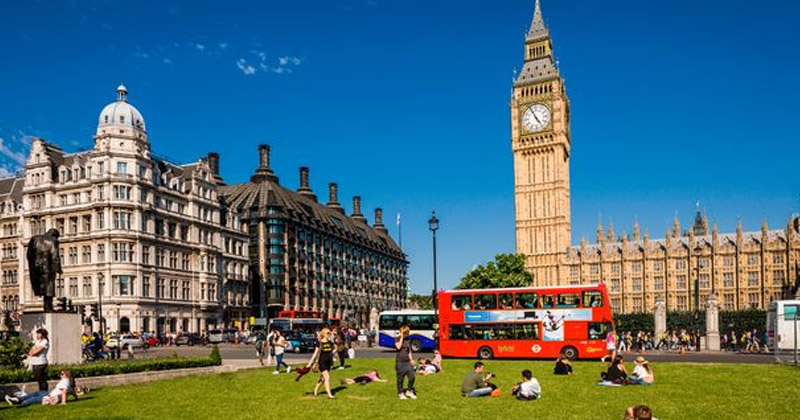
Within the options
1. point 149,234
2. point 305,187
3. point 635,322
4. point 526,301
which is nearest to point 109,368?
point 526,301

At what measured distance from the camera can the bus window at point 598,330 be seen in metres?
38.9

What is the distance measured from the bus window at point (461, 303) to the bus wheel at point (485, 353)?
2.35 m

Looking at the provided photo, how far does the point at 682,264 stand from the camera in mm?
121188

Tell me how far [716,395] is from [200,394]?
48.7ft

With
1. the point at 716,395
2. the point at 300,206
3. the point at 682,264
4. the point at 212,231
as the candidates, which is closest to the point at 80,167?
the point at 212,231

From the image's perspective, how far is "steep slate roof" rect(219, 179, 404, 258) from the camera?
99750mm

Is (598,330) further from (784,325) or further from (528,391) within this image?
(528,391)

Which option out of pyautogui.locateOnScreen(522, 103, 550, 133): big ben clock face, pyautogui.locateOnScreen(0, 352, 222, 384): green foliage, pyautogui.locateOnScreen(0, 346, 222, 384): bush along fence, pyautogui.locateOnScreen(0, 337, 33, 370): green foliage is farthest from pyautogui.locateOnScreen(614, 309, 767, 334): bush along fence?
pyautogui.locateOnScreen(0, 337, 33, 370): green foliage

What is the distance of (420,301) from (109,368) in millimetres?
155019

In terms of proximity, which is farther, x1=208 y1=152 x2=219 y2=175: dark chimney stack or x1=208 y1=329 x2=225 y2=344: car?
x1=208 y1=152 x2=219 y2=175: dark chimney stack

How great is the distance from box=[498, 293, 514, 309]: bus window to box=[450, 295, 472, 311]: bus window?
5.84ft

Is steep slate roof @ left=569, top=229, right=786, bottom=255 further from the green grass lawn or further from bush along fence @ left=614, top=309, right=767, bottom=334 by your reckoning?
the green grass lawn

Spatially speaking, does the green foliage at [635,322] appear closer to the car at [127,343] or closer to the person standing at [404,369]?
the car at [127,343]

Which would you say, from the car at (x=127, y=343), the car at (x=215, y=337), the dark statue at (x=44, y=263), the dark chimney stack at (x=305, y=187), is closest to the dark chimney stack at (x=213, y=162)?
the dark chimney stack at (x=305, y=187)
